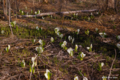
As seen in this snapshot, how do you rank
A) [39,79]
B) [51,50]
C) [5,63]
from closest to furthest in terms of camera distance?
[39,79] < [5,63] < [51,50]

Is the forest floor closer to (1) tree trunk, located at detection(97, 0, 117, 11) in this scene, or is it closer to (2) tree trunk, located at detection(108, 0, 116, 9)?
(1) tree trunk, located at detection(97, 0, 117, 11)

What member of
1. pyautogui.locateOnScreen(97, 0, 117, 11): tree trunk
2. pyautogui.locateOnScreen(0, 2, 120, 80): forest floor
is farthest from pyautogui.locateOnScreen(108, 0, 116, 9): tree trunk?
pyautogui.locateOnScreen(0, 2, 120, 80): forest floor

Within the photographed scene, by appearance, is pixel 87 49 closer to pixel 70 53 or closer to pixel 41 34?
pixel 70 53

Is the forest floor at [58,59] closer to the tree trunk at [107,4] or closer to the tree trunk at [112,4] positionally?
the tree trunk at [107,4]

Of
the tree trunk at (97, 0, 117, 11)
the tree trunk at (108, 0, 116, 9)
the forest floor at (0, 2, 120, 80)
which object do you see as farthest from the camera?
the tree trunk at (108, 0, 116, 9)

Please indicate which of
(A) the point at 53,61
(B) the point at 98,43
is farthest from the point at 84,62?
(B) the point at 98,43

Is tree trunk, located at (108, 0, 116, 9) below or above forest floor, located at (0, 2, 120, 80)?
above

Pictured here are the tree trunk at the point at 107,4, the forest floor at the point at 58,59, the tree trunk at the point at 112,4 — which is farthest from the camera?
the tree trunk at the point at 112,4

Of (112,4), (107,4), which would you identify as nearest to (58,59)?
(107,4)

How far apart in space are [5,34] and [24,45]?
1.04 m

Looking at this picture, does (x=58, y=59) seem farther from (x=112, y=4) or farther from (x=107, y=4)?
(x=112, y=4)

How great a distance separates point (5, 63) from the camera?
7.92ft

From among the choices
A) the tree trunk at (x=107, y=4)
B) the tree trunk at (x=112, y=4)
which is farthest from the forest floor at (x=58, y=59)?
the tree trunk at (x=112, y=4)

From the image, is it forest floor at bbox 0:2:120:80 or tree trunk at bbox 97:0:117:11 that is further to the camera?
tree trunk at bbox 97:0:117:11
